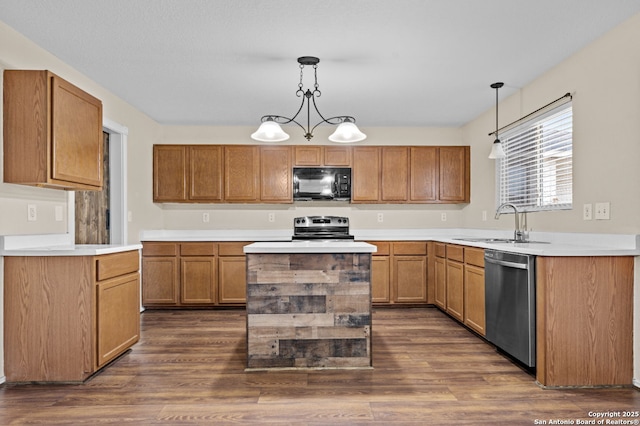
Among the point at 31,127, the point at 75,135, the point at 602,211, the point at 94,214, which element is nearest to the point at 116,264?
the point at 75,135

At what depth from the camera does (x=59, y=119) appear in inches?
112

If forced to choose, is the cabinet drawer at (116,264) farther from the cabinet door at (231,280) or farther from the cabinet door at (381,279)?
the cabinet door at (381,279)

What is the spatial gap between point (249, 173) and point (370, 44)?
2.74m

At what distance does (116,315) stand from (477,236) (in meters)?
4.03

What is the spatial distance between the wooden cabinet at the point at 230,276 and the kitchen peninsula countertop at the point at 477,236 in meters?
0.15

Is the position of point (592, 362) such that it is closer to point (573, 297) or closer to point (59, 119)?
point (573, 297)

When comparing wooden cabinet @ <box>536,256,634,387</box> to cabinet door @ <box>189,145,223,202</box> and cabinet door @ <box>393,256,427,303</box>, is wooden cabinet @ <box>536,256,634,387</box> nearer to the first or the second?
cabinet door @ <box>393,256,427,303</box>

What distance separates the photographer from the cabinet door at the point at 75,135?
281 centimetres

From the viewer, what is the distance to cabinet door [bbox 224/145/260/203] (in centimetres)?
540

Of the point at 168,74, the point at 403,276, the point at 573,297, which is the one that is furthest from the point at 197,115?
the point at 573,297

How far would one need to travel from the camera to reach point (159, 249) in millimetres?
5039

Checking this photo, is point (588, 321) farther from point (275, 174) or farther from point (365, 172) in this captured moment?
point (275, 174)

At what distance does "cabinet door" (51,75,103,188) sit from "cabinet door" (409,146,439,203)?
3.65 metres

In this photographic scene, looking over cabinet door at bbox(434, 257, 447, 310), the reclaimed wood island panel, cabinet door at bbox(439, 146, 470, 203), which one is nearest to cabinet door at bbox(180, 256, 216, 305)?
the reclaimed wood island panel
